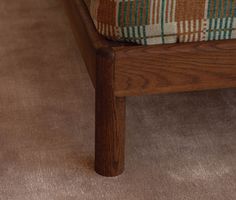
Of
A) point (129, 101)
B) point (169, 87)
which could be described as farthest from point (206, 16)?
point (129, 101)

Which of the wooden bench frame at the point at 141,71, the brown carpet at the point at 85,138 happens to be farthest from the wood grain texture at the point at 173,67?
the brown carpet at the point at 85,138

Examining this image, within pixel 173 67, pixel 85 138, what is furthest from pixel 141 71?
pixel 85 138

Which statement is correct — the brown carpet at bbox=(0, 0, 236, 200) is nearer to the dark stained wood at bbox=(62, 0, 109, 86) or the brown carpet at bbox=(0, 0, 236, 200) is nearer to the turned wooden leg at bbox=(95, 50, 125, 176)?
the turned wooden leg at bbox=(95, 50, 125, 176)

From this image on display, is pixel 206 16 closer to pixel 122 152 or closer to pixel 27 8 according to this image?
pixel 122 152

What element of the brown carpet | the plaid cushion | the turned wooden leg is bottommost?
the brown carpet

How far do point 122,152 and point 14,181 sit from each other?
30cm

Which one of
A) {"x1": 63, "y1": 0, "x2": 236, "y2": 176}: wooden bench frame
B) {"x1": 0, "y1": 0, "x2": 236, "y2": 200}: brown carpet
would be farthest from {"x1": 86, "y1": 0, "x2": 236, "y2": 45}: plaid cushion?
{"x1": 0, "y1": 0, "x2": 236, "y2": 200}: brown carpet

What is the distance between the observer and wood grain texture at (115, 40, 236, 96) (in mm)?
1490

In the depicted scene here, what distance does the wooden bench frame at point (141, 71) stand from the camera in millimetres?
1486

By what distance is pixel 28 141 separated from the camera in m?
1.79

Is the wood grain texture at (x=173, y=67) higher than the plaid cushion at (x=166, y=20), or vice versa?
the plaid cushion at (x=166, y=20)

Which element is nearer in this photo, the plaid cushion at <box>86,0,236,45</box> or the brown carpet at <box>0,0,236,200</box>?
the plaid cushion at <box>86,0,236,45</box>

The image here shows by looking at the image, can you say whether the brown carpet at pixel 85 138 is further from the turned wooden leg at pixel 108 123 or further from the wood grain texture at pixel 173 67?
the wood grain texture at pixel 173 67

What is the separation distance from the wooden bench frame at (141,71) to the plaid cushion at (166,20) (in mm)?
24
